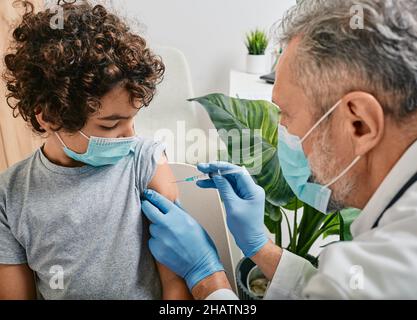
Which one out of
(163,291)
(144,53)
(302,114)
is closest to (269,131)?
(302,114)

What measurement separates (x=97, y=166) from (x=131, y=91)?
0.73 feet

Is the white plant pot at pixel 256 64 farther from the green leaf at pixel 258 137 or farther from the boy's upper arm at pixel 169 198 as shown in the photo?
the boy's upper arm at pixel 169 198

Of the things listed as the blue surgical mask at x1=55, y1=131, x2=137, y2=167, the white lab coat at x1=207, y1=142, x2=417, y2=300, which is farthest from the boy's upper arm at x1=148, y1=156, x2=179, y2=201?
the white lab coat at x1=207, y1=142, x2=417, y2=300

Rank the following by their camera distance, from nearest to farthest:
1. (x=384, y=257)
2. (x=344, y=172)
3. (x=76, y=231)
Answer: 1. (x=384, y=257)
2. (x=344, y=172)
3. (x=76, y=231)

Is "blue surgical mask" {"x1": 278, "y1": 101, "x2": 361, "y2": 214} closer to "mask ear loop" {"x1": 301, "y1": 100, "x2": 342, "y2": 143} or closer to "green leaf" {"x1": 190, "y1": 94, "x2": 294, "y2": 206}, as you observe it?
"mask ear loop" {"x1": 301, "y1": 100, "x2": 342, "y2": 143}

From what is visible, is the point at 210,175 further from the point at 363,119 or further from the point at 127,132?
the point at 363,119

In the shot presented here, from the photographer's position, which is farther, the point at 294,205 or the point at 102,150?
the point at 294,205

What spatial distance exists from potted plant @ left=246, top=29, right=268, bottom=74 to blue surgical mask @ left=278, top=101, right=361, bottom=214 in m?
0.44

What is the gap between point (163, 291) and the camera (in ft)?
3.22

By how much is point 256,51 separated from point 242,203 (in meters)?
0.56

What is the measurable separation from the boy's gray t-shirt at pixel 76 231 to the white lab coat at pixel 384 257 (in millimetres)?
448

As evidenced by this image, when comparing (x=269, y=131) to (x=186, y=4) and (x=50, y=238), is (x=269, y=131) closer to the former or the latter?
(x=186, y=4)

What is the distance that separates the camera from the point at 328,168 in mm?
868

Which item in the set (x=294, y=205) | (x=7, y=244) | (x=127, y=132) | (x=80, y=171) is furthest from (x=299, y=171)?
(x=7, y=244)
